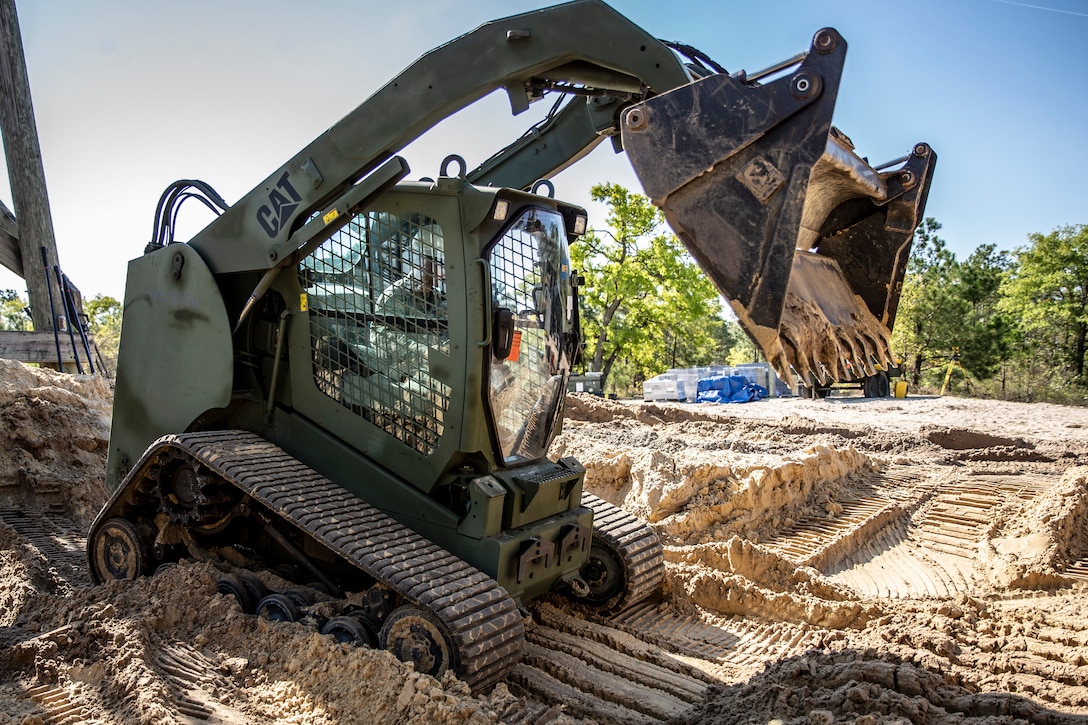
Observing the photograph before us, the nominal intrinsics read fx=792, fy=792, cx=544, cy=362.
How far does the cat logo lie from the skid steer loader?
0.06 feet

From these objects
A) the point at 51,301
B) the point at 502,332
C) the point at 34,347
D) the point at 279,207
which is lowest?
the point at 34,347

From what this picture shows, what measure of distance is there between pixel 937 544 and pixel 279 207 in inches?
237

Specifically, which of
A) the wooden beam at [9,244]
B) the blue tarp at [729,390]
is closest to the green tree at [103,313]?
the blue tarp at [729,390]

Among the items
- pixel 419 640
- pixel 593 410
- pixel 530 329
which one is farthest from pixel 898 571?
pixel 593 410

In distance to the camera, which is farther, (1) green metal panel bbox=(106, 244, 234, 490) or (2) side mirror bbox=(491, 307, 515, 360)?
(1) green metal panel bbox=(106, 244, 234, 490)

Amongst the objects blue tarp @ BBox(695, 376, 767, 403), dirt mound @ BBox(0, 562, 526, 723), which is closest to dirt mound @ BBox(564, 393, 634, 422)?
blue tarp @ BBox(695, 376, 767, 403)

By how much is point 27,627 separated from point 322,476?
5.44 ft

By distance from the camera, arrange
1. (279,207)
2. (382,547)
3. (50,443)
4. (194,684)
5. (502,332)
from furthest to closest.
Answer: (50,443)
(279,207)
(502,332)
(382,547)
(194,684)

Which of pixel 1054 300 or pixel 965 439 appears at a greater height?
pixel 1054 300

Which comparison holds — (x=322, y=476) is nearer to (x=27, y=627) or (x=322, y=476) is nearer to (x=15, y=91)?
(x=27, y=627)

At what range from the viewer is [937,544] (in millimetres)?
6883

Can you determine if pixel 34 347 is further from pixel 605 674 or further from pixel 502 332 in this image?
pixel 605 674

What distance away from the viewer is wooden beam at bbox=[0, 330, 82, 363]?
8.17 meters

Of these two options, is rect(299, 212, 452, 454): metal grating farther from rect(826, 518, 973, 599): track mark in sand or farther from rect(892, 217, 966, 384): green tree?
rect(892, 217, 966, 384): green tree
